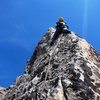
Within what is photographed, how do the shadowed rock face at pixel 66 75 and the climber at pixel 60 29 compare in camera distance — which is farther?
the climber at pixel 60 29

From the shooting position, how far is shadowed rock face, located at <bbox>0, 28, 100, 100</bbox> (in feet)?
50.3

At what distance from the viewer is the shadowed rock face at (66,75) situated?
15320 mm

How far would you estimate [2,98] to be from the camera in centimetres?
2158

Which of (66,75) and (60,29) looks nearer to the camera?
(66,75)

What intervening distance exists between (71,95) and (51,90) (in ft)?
4.17

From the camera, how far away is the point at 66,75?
1628 cm

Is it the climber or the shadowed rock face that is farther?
the climber

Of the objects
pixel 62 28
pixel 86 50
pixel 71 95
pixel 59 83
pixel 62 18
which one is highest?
pixel 62 18

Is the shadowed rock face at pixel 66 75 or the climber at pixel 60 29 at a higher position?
the climber at pixel 60 29

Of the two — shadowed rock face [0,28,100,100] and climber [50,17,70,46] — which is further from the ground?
climber [50,17,70,46]

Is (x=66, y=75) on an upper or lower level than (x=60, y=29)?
lower

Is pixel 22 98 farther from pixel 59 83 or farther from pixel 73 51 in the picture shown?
pixel 73 51

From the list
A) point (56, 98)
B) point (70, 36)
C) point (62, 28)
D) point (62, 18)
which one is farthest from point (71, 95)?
point (62, 18)

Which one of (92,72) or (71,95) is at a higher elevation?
(92,72)
